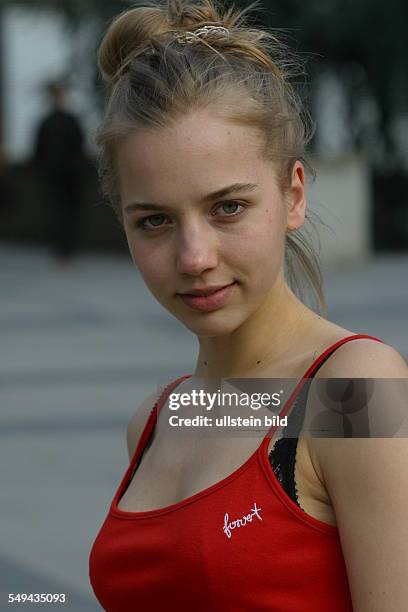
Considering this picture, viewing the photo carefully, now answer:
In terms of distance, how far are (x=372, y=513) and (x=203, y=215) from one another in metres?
0.45

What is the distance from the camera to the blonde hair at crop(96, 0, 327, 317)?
1741 millimetres

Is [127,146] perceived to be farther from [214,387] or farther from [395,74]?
[395,74]

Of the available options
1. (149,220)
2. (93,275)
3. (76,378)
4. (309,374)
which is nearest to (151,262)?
(149,220)

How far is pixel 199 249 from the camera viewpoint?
1.70 m

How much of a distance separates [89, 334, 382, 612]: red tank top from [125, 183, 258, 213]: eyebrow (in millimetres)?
237

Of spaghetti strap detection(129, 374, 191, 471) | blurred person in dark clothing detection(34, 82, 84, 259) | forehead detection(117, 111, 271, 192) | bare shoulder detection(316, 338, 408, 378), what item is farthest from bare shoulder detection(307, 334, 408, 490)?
blurred person in dark clothing detection(34, 82, 84, 259)

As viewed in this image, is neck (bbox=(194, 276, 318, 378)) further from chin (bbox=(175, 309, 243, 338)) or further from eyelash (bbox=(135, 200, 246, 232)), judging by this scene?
eyelash (bbox=(135, 200, 246, 232))

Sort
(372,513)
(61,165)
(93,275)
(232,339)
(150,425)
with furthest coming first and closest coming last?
1. (61,165)
2. (93,275)
3. (150,425)
4. (232,339)
5. (372,513)

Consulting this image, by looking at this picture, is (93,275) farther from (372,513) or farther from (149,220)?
(372,513)

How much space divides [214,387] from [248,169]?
39 centimetres

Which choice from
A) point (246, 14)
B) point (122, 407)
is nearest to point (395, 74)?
point (122, 407)

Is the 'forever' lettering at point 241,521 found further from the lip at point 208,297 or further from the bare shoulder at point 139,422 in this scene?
the bare shoulder at point 139,422

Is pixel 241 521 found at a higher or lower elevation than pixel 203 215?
lower

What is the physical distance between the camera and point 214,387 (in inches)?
77.0
